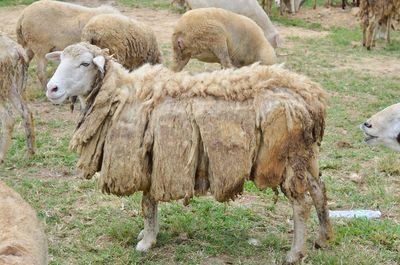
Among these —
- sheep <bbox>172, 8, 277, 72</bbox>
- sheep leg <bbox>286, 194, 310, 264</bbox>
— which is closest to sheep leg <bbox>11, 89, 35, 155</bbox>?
sheep <bbox>172, 8, 277, 72</bbox>

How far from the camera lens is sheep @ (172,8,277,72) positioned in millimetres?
9203

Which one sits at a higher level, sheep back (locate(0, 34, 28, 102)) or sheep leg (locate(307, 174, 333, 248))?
sheep back (locate(0, 34, 28, 102))

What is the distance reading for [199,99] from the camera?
15.6 feet

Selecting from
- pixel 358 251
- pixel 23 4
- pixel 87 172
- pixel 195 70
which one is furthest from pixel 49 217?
pixel 23 4

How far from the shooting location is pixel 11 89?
689 cm

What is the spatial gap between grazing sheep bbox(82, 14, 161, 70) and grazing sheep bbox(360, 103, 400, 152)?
3.55 m

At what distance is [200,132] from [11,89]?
9.79 ft

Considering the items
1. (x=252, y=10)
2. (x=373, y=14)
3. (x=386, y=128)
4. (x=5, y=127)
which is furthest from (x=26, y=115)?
(x=373, y=14)

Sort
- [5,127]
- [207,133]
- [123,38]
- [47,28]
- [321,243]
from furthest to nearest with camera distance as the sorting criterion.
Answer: [47,28] < [123,38] < [5,127] < [321,243] < [207,133]

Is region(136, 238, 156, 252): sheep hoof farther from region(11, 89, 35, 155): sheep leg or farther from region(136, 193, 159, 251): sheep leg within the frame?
region(11, 89, 35, 155): sheep leg

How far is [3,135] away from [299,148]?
3.37 meters

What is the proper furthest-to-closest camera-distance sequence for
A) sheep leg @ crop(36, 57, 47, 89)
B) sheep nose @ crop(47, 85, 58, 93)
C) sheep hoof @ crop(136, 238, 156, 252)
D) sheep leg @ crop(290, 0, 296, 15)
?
sheep leg @ crop(290, 0, 296, 15) → sheep leg @ crop(36, 57, 47, 89) → sheep hoof @ crop(136, 238, 156, 252) → sheep nose @ crop(47, 85, 58, 93)

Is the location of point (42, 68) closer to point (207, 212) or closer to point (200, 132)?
point (207, 212)

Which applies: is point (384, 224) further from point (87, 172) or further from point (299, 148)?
point (87, 172)
